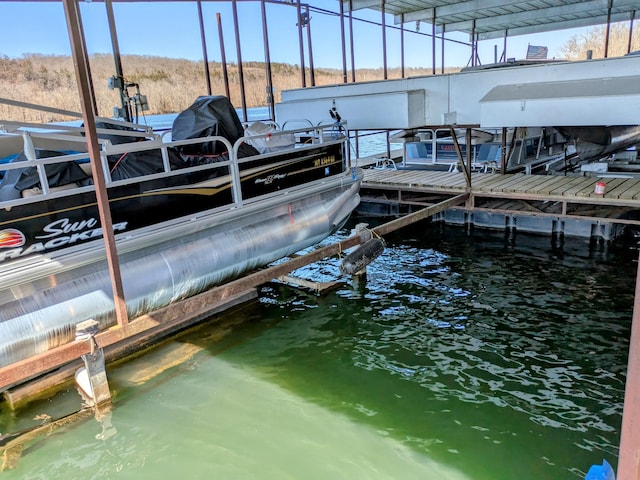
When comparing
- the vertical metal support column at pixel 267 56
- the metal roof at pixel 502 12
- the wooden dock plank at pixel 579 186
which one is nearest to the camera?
the wooden dock plank at pixel 579 186

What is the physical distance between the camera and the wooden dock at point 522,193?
7.73m

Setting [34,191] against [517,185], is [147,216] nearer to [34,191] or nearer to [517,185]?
[34,191]

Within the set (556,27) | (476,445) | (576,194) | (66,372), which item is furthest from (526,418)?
(556,27)

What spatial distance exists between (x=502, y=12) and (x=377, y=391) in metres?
Result: 14.9

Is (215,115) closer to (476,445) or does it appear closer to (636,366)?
(476,445)

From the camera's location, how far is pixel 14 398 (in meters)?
4.51

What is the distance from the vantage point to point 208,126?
575 cm

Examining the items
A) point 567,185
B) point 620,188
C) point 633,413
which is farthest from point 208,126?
point 620,188

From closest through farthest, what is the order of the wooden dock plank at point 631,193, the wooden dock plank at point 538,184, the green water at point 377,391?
1. the green water at point 377,391
2. the wooden dock plank at point 631,193
3. the wooden dock plank at point 538,184

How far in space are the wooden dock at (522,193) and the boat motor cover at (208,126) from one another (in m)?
4.59

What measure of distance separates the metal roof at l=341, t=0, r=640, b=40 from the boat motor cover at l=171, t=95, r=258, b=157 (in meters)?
8.25

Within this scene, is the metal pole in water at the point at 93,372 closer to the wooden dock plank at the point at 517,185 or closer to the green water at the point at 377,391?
the green water at the point at 377,391

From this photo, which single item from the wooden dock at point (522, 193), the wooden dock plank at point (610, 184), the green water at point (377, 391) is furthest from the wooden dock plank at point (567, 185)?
the green water at point (377, 391)

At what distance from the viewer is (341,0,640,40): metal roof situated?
44.4 ft
